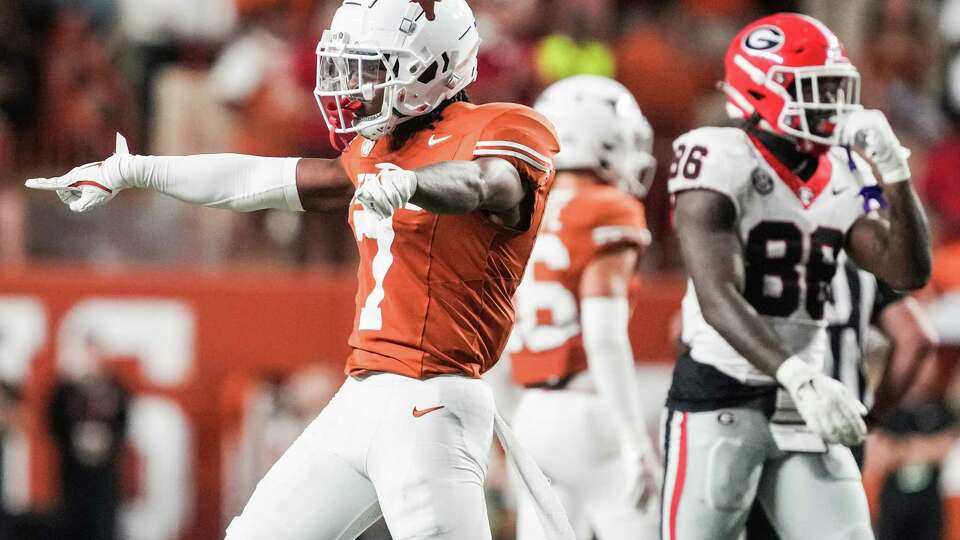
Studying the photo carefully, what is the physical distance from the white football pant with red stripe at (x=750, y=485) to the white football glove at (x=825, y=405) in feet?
0.93

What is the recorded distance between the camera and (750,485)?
14.1 ft

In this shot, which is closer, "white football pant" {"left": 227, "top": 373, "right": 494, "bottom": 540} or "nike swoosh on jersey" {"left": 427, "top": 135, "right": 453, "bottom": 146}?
"white football pant" {"left": 227, "top": 373, "right": 494, "bottom": 540}

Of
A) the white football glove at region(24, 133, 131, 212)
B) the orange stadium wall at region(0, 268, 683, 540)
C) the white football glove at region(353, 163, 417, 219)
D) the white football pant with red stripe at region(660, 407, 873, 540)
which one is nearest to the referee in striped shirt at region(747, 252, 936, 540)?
the white football pant with red stripe at region(660, 407, 873, 540)

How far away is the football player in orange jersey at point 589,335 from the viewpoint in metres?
5.20

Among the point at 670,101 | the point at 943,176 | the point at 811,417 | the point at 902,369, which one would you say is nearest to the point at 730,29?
the point at 670,101

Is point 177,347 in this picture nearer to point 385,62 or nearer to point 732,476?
point 732,476

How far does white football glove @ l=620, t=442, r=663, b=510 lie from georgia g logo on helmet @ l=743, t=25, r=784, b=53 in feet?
4.54

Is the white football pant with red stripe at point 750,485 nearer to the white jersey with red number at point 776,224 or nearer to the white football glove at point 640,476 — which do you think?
the white jersey with red number at point 776,224

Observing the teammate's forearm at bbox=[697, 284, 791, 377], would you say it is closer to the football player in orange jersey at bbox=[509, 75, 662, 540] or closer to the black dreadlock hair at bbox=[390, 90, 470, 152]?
the black dreadlock hair at bbox=[390, 90, 470, 152]

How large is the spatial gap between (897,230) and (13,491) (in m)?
5.20

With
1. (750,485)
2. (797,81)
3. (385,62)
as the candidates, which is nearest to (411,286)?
(385,62)

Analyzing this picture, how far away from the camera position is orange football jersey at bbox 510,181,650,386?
531 centimetres

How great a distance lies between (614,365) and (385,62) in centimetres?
177

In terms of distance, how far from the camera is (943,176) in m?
9.05
